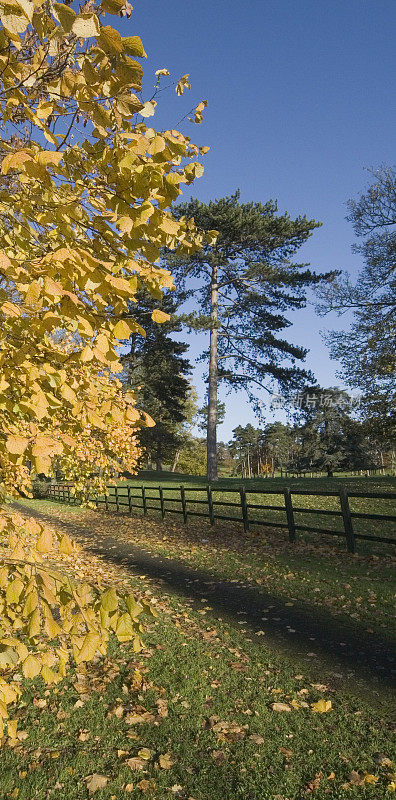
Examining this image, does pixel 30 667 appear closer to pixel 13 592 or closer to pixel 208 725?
pixel 13 592

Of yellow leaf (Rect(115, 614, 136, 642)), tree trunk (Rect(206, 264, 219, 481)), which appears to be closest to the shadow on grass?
yellow leaf (Rect(115, 614, 136, 642))

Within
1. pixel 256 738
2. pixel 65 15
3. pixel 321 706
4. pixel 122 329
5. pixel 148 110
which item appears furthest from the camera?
pixel 321 706

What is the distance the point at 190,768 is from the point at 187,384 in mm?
39004

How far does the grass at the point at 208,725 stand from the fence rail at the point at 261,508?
2.68 m

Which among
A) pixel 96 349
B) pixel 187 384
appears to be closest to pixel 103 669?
pixel 96 349

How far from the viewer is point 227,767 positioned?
3121mm

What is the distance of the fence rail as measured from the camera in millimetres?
8781

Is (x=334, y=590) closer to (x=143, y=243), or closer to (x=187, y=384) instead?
(x=143, y=243)

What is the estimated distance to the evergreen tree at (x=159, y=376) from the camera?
Result: 1463 inches

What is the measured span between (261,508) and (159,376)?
30.5 meters

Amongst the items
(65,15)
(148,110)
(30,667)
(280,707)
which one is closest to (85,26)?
(65,15)

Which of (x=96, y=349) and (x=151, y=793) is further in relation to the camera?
(x=151, y=793)

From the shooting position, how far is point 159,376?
133ft

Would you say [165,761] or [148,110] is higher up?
[148,110]
